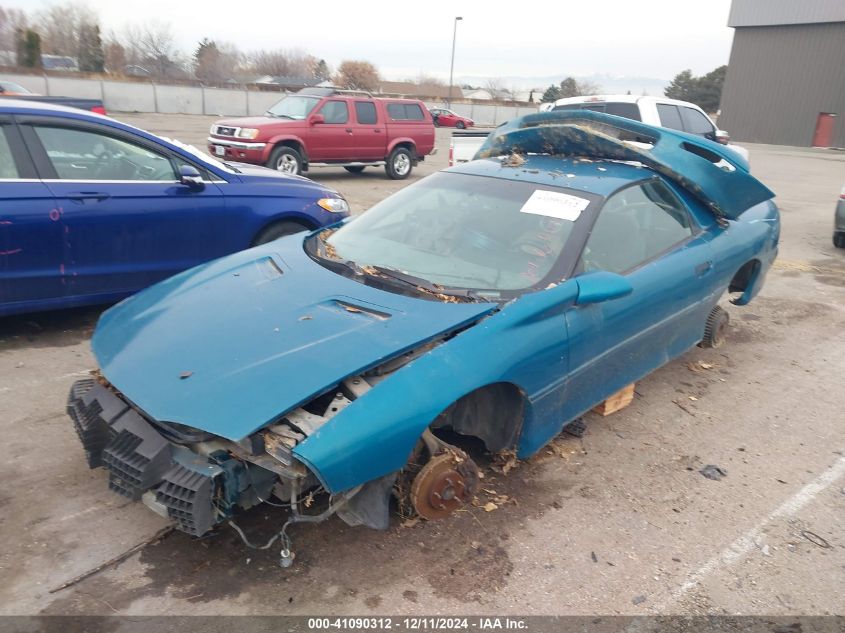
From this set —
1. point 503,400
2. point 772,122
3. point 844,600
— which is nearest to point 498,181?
point 503,400

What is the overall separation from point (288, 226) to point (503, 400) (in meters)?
3.46

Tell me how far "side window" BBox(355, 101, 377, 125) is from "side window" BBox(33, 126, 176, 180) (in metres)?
9.59

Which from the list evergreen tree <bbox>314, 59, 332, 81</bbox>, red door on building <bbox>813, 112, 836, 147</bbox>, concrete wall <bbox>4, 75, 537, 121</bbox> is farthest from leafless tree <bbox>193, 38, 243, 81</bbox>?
red door on building <bbox>813, 112, 836, 147</bbox>

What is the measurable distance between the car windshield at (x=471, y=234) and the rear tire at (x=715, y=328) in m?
1.89

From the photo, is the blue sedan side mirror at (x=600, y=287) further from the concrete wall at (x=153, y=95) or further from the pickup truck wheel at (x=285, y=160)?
the concrete wall at (x=153, y=95)

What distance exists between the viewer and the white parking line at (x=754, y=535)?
2559mm

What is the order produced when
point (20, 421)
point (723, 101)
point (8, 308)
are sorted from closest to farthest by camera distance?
point (20, 421) < point (8, 308) < point (723, 101)

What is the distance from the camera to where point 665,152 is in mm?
4109

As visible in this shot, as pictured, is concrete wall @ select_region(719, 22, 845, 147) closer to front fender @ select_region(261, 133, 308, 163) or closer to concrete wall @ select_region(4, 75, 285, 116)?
concrete wall @ select_region(4, 75, 285, 116)

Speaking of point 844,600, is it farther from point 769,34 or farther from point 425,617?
point 769,34

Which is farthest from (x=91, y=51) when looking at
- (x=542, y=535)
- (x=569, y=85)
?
(x=542, y=535)

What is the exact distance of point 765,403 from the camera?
13.8ft

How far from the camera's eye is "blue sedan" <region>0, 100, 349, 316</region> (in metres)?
4.41

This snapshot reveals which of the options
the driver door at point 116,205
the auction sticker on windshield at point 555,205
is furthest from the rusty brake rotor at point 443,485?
the driver door at point 116,205
